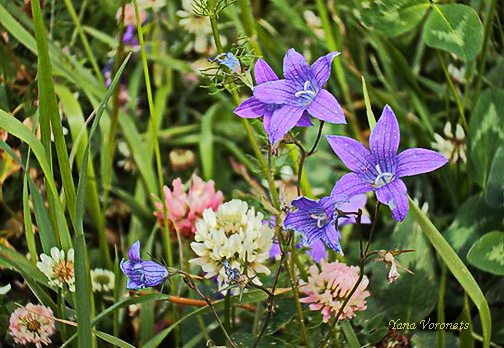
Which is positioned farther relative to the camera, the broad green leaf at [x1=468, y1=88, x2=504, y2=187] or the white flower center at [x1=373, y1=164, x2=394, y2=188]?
the broad green leaf at [x1=468, y1=88, x2=504, y2=187]

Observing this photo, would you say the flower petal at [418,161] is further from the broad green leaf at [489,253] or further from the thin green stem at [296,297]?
the broad green leaf at [489,253]

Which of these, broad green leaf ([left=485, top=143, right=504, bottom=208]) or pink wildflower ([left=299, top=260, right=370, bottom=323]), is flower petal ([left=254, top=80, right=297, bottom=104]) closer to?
pink wildflower ([left=299, top=260, right=370, bottom=323])

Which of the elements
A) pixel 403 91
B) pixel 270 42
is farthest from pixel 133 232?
pixel 403 91

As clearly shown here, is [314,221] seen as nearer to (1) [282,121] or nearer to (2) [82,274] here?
(1) [282,121]

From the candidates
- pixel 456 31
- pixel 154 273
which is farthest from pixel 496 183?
pixel 154 273

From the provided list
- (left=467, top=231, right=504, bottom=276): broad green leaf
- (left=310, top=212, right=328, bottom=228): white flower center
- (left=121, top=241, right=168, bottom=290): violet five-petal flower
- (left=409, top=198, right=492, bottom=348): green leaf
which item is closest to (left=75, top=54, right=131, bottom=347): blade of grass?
(left=121, top=241, right=168, bottom=290): violet five-petal flower

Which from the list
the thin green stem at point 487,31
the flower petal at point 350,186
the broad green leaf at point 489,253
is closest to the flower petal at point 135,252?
the flower petal at point 350,186
